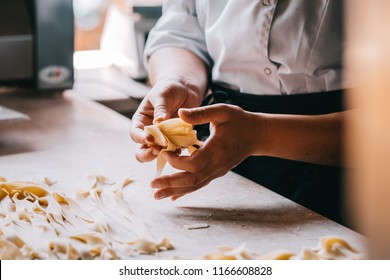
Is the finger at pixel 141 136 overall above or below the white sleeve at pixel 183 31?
below

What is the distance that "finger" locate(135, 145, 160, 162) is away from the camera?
113 cm

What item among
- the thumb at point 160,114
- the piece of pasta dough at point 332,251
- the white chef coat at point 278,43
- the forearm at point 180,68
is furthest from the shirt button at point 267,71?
the piece of pasta dough at point 332,251

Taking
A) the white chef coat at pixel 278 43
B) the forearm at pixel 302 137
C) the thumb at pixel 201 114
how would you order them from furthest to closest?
the white chef coat at pixel 278 43 < the forearm at pixel 302 137 < the thumb at pixel 201 114

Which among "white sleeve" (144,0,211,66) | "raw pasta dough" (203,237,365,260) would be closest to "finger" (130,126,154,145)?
"raw pasta dough" (203,237,365,260)

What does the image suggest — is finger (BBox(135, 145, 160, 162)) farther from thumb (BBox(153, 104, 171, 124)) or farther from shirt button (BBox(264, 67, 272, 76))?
shirt button (BBox(264, 67, 272, 76))

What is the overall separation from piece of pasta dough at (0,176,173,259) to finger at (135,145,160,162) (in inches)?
2.7

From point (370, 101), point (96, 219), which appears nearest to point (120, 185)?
point (96, 219)

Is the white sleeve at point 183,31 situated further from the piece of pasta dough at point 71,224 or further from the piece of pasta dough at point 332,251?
the piece of pasta dough at point 332,251

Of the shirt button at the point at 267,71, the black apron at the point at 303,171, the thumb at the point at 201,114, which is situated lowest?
the black apron at the point at 303,171

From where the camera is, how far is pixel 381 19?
0.45 m

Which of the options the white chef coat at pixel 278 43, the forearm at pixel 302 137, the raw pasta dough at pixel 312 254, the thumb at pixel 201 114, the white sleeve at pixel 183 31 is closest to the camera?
the raw pasta dough at pixel 312 254

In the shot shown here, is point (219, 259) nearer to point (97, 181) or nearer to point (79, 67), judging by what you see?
point (97, 181)

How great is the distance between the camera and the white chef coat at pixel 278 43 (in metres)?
1.30

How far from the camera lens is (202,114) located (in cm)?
104
